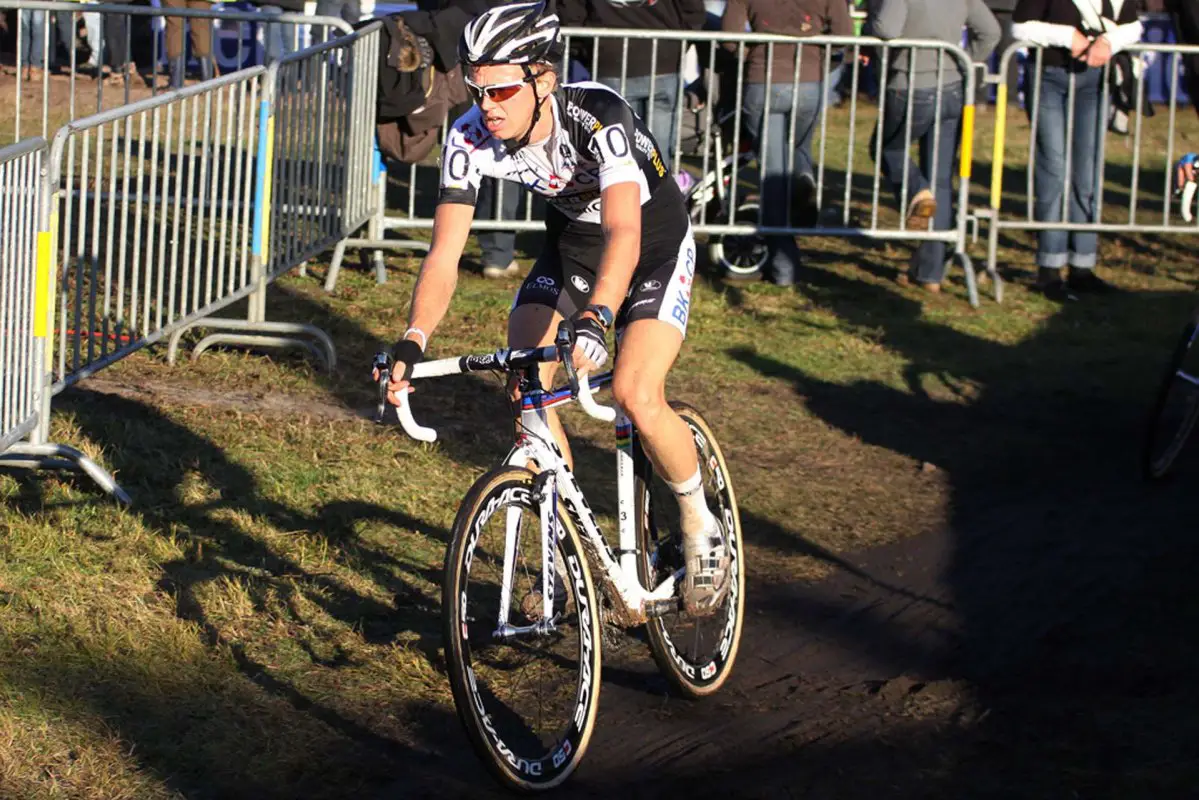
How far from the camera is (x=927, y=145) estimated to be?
38.4 feet

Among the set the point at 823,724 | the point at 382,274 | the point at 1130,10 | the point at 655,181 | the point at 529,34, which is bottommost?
the point at 823,724

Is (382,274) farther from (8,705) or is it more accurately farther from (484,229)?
(8,705)

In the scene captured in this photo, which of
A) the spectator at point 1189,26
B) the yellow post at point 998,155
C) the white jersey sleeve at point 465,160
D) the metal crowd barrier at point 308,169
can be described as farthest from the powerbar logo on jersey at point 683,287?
the spectator at point 1189,26

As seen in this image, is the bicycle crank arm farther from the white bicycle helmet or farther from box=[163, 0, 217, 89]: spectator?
box=[163, 0, 217, 89]: spectator

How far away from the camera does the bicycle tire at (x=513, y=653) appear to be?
170 inches

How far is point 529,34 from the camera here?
15.3 ft

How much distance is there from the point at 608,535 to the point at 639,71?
5094mm

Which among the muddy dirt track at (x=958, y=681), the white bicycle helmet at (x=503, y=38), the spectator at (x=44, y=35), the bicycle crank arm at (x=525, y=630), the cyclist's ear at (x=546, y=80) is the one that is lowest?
the muddy dirt track at (x=958, y=681)

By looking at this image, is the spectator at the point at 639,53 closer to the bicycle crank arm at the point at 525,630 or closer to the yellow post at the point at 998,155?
the yellow post at the point at 998,155

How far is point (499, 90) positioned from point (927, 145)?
24.6 feet

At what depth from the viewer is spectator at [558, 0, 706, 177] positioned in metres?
11.2

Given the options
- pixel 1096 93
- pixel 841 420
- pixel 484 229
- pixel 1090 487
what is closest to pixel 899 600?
pixel 1090 487

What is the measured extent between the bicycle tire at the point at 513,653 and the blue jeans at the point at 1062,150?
25.5 ft

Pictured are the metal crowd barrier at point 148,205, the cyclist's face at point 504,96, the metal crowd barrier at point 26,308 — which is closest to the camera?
the cyclist's face at point 504,96
